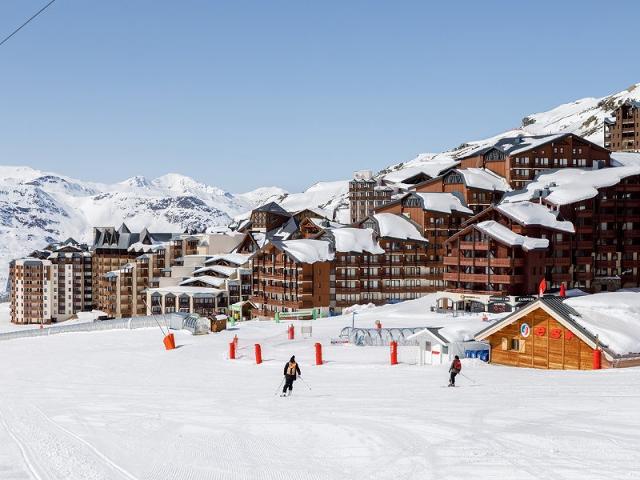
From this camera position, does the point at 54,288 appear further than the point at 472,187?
Yes

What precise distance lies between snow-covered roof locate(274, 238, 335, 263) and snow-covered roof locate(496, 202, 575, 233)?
940 inches

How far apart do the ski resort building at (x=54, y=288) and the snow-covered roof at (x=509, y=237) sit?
11283 cm

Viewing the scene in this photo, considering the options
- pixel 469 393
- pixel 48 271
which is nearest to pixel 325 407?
pixel 469 393

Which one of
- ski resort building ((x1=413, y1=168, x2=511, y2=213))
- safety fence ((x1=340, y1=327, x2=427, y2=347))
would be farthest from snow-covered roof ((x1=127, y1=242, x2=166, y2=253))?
safety fence ((x1=340, y1=327, x2=427, y2=347))

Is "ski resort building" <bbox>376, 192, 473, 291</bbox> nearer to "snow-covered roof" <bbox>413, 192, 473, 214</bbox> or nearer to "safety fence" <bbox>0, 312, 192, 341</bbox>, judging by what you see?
"snow-covered roof" <bbox>413, 192, 473, 214</bbox>

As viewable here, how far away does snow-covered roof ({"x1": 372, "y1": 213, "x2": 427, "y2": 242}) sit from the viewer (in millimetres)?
87938

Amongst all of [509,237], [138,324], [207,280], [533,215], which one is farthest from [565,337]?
[207,280]

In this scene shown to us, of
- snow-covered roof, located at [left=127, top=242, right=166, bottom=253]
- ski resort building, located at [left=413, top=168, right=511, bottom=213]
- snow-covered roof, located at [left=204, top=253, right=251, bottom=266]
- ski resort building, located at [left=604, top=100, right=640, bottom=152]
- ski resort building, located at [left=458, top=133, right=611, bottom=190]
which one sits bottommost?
snow-covered roof, located at [left=204, top=253, right=251, bottom=266]

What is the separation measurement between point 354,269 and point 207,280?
32.1 metres

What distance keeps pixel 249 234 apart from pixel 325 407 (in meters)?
101

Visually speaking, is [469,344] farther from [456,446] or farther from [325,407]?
[456,446]

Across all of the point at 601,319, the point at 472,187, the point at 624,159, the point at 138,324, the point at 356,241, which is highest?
the point at 624,159

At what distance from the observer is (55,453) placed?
1531 cm

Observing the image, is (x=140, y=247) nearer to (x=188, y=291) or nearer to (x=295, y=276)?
(x=188, y=291)
